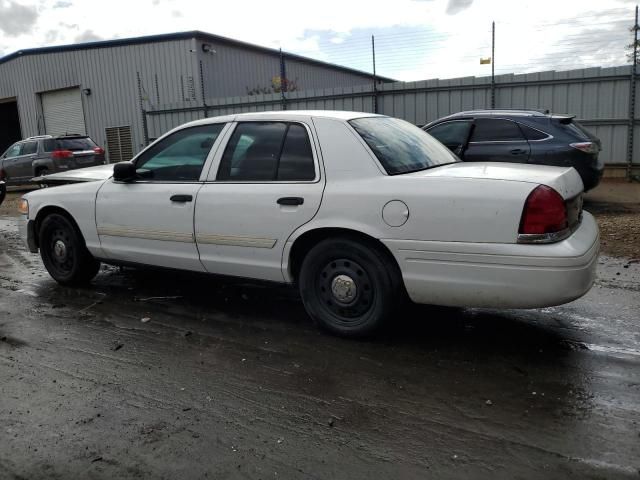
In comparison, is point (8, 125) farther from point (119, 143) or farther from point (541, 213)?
point (541, 213)

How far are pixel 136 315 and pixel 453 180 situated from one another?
114 inches

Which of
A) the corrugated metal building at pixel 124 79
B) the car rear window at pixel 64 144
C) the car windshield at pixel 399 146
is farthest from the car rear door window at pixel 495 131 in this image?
the car rear window at pixel 64 144

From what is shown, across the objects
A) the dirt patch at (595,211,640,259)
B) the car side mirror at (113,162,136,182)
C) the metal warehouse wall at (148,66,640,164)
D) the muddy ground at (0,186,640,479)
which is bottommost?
the muddy ground at (0,186,640,479)

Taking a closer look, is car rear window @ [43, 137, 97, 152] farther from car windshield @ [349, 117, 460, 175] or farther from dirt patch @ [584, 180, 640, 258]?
car windshield @ [349, 117, 460, 175]

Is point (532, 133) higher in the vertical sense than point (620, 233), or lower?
higher

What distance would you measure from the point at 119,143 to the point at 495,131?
16928 mm

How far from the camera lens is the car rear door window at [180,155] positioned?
4.81 meters

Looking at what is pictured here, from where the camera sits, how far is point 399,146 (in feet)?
14.5

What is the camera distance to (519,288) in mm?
3555

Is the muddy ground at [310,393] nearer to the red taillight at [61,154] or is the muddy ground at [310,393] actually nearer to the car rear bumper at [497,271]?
the car rear bumper at [497,271]

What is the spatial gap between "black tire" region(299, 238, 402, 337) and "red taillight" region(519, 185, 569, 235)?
912mm

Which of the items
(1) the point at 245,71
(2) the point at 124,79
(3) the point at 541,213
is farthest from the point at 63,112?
(3) the point at 541,213

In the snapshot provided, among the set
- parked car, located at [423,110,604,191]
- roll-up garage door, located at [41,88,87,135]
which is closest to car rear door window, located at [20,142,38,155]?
roll-up garage door, located at [41,88,87,135]

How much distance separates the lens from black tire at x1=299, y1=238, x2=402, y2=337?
398 cm
